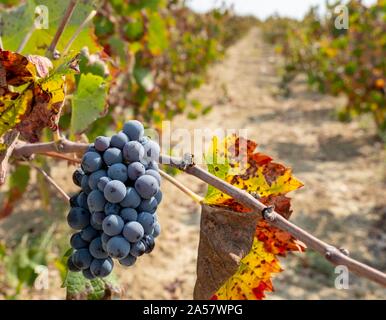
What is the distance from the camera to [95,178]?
879 millimetres

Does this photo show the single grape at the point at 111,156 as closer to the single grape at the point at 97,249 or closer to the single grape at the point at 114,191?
the single grape at the point at 114,191

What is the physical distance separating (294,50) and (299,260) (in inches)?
368

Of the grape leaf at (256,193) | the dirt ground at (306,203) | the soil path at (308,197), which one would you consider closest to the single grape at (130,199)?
the grape leaf at (256,193)

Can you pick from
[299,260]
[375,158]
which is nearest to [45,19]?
[299,260]

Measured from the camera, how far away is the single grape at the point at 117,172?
0.87 m

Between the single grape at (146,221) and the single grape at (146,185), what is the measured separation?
41 mm

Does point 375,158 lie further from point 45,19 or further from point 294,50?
point 294,50

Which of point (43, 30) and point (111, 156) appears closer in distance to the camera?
point (111, 156)

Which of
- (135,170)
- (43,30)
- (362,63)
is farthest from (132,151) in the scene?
(362,63)

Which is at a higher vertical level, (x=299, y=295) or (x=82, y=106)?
(x=82, y=106)

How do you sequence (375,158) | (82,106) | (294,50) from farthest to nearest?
(294,50) < (375,158) < (82,106)

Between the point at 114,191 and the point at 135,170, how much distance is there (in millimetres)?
59

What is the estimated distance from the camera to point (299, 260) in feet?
12.5

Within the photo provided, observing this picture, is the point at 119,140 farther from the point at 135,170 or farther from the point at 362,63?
the point at 362,63
